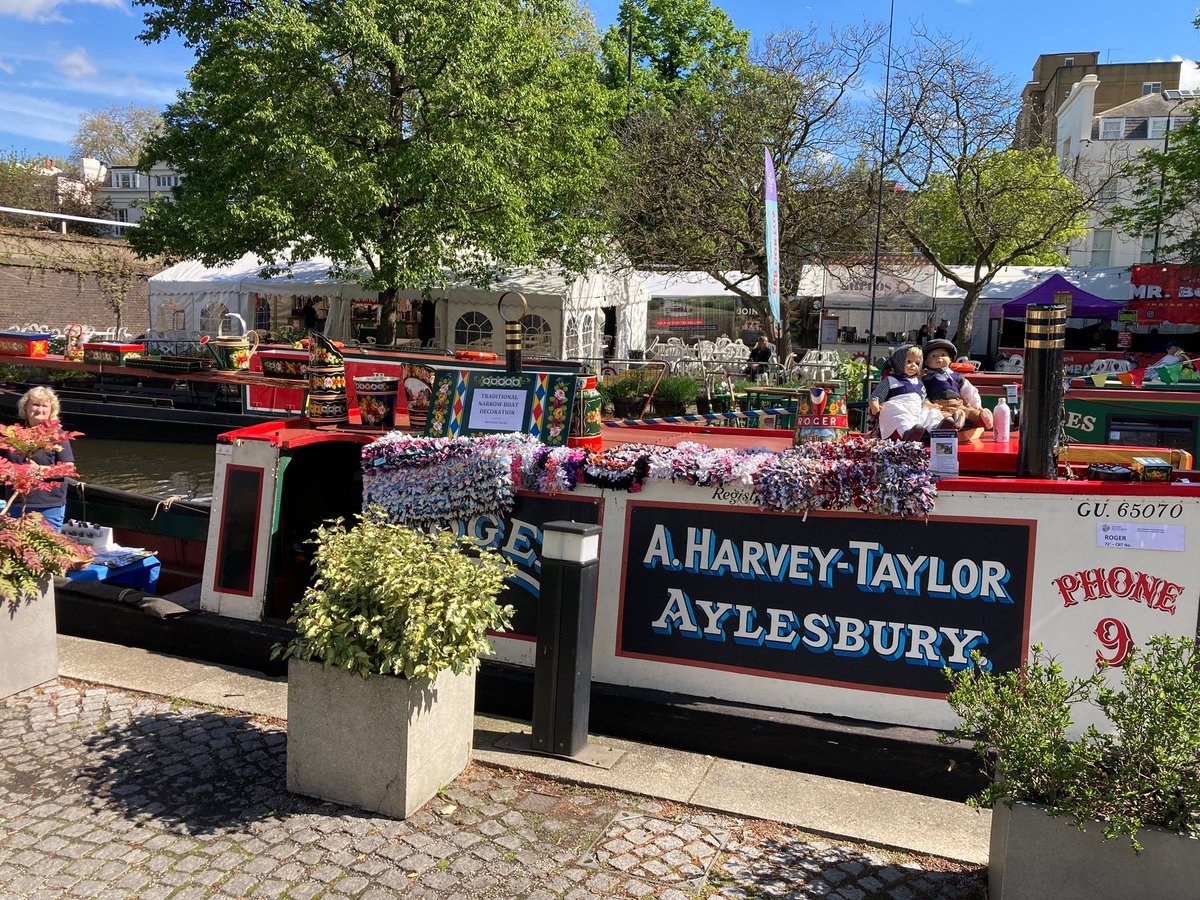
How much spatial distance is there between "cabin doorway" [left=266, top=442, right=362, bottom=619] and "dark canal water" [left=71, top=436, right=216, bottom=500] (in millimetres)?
10263

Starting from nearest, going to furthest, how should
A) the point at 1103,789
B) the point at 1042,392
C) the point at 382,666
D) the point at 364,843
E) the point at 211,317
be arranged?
the point at 1103,789 < the point at 364,843 < the point at 382,666 < the point at 1042,392 < the point at 211,317

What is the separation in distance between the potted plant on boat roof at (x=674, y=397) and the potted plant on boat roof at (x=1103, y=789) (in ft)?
38.6

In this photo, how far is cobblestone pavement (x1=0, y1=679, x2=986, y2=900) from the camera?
3715mm

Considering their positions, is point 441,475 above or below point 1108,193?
below

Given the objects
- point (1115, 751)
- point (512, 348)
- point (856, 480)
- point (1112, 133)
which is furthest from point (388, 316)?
point (1112, 133)

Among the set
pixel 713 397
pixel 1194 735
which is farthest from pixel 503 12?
pixel 1194 735

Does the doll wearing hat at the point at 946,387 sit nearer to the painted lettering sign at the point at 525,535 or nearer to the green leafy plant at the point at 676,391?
the painted lettering sign at the point at 525,535

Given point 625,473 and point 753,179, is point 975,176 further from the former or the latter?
point 625,473

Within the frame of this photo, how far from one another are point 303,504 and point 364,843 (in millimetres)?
2923

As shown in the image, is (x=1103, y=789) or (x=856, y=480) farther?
(x=856, y=480)

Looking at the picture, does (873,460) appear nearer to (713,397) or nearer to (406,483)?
(406,483)

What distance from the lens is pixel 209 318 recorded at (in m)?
27.3

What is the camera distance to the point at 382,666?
13.5 feet

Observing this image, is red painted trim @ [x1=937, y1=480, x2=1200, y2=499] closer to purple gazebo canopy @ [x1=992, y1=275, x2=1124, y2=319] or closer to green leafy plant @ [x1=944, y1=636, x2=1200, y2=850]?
green leafy plant @ [x1=944, y1=636, x2=1200, y2=850]
